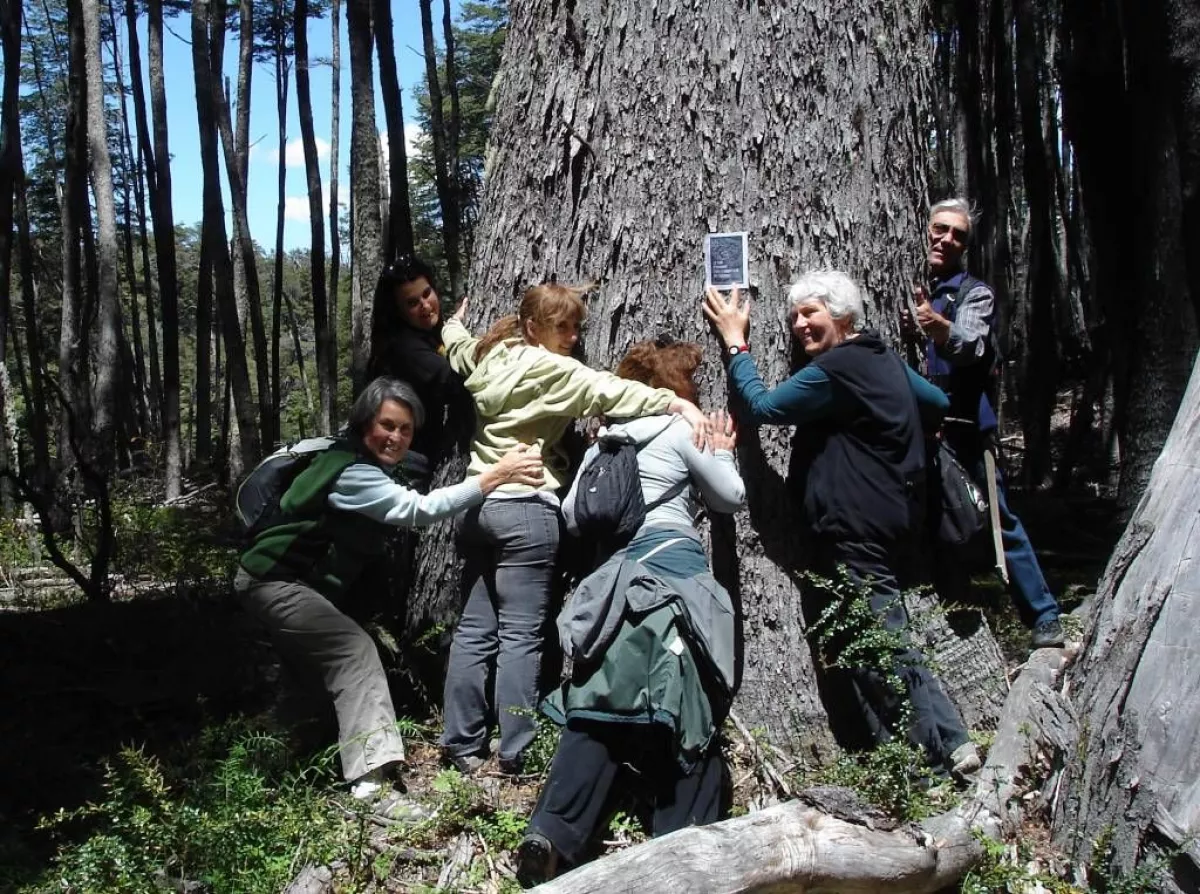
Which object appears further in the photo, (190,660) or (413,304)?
(190,660)

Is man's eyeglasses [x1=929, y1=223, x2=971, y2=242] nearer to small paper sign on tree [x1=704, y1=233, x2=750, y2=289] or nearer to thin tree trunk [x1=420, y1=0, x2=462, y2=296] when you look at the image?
small paper sign on tree [x1=704, y1=233, x2=750, y2=289]

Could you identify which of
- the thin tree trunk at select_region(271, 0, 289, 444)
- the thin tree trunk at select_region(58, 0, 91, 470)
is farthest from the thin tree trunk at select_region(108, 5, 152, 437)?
the thin tree trunk at select_region(58, 0, 91, 470)

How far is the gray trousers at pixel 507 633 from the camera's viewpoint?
386cm

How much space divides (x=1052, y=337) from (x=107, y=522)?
9198 mm

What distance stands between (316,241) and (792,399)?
15.7 m

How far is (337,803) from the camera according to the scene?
149 inches

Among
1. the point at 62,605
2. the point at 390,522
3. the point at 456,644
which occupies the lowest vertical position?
the point at 62,605

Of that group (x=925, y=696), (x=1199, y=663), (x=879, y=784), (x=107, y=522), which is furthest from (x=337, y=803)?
(x=107, y=522)

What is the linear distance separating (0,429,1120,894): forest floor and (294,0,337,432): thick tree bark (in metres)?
10.4

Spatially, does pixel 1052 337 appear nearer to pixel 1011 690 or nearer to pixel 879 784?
pixel 1011 690

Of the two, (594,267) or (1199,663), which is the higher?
(594,267)

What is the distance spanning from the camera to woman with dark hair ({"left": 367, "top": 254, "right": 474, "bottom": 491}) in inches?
170

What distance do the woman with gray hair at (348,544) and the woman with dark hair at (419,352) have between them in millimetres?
295

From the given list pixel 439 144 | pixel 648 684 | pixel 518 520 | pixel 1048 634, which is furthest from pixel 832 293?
pixel 439 144
